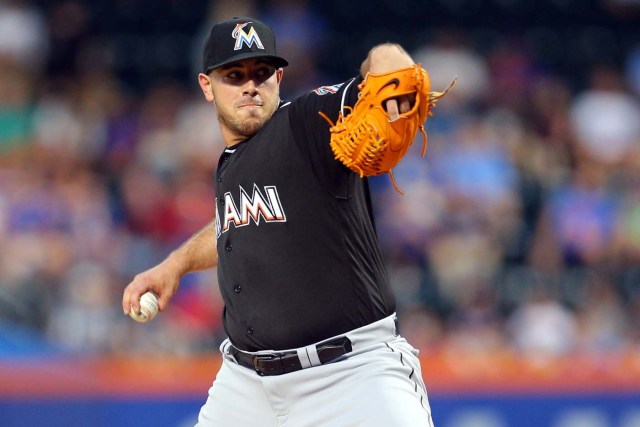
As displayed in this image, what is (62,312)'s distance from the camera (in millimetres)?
7668

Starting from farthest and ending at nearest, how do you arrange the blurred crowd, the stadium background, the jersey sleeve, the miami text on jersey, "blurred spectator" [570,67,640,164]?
"blurred spectator" [570,67,640,164], the blurred crowd, the stadium background, the miami text on jersey, the jersey sleeve

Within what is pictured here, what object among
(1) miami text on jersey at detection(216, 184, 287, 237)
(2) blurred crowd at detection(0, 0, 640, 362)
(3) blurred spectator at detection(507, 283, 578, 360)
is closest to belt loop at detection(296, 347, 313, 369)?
(1) miami text on jersey at detection(216, 184, 287, 237)

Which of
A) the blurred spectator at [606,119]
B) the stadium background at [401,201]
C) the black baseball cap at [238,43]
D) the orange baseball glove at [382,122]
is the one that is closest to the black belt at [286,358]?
the orange baseball glove at [382,122]

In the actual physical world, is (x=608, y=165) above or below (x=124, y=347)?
above

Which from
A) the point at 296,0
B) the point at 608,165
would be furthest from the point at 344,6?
the point at 608,165

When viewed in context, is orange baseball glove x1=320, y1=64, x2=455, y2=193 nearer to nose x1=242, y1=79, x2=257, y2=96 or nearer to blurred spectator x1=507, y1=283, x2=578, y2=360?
nose x1=242, y1=79, x2=257, y2=96

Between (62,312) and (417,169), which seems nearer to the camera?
(62,312)

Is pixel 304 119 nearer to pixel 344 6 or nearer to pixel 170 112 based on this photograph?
pixel 170 112

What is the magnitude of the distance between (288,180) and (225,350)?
78 cm

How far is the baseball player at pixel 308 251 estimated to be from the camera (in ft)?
11.1

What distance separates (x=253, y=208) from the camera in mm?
3701

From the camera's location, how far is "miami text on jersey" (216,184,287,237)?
3.63 metres

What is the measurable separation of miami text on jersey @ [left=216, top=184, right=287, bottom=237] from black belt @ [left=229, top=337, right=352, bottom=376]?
456 millimetres

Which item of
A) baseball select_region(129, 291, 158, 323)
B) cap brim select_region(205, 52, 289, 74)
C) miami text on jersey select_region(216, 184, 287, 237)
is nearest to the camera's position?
miami text on jersey select_region(216, 184, 287, 237)
